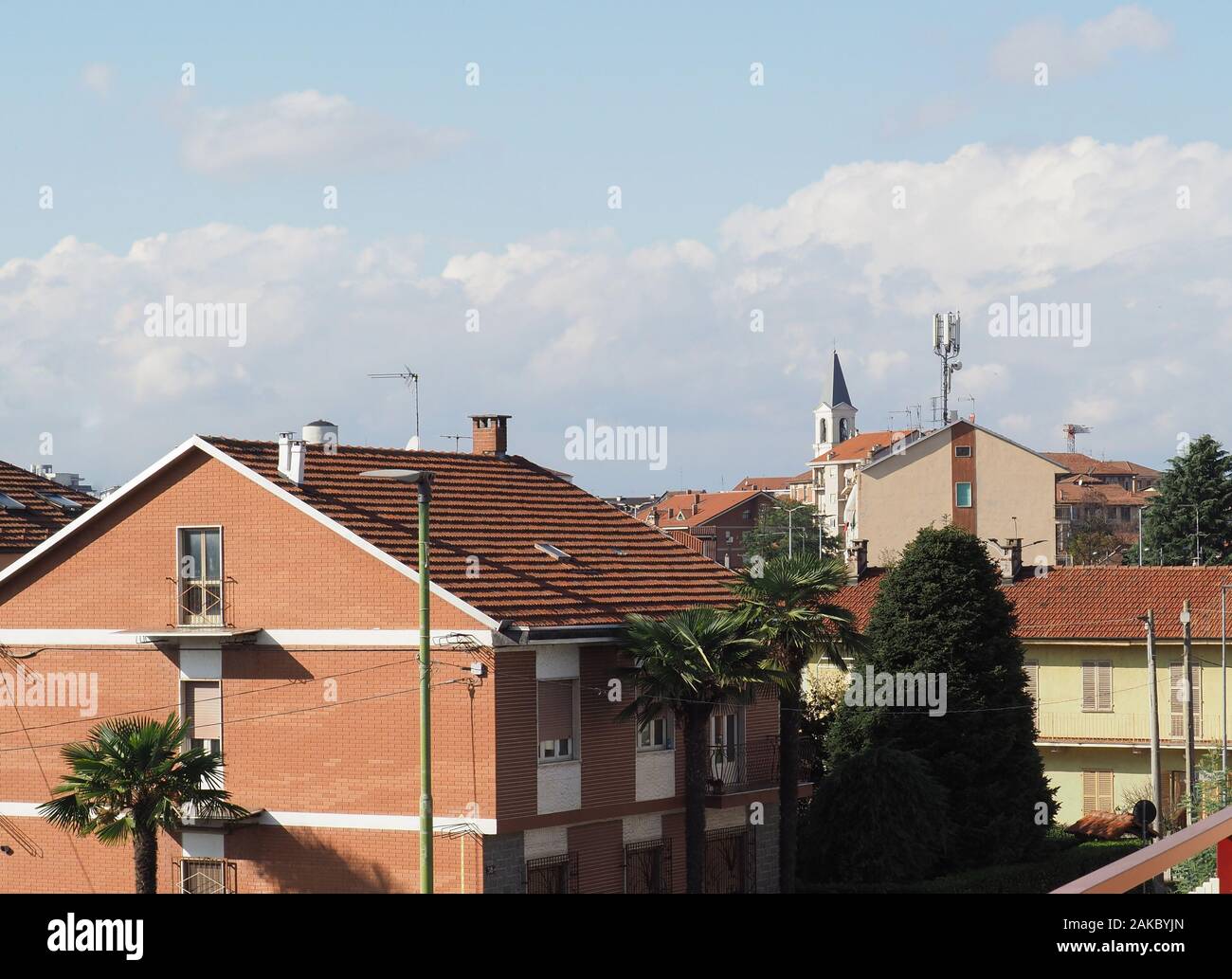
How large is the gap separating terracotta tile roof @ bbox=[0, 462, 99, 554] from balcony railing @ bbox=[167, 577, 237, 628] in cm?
980

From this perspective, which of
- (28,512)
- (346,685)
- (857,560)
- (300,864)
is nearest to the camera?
(300,864)

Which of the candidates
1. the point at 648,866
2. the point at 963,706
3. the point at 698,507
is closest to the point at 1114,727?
the point at 963,706

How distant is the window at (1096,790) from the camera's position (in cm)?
4997

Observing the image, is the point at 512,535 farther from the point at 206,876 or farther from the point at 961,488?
the point at 961,488

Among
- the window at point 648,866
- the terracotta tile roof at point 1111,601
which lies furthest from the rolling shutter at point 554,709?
the terracotta tile roof at point 1111,601

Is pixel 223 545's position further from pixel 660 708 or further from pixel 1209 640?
pixel 1209 640

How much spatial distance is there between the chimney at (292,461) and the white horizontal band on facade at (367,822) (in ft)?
19.5

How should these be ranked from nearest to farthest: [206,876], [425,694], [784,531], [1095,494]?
[425,694] < [206,876] < [784,531] < [1095,494]

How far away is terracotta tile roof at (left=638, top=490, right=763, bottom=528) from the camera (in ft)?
589

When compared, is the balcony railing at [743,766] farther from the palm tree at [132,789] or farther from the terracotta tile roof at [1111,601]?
the terracotta tile roof at [1111,601]

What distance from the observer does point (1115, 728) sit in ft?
162

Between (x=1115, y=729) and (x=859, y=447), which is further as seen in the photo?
(x=859, y=447)

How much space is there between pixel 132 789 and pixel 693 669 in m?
9.48
